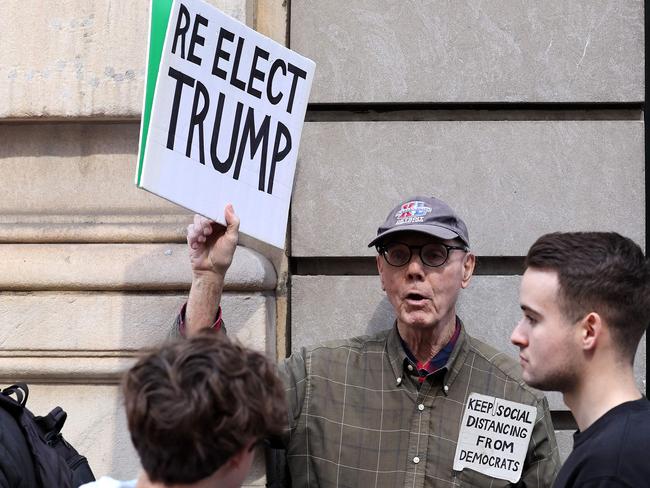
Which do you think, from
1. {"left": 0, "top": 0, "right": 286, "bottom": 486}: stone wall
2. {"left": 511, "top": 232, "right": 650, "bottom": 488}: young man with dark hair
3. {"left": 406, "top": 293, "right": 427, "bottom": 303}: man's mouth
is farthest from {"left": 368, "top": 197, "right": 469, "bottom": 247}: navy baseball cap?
{"left": 511, "top": 232, "right": 650, "bottom": 488}: young man with dark hair

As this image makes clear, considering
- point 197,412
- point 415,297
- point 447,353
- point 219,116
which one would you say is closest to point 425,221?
point 415,297

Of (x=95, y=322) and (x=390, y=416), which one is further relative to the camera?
(x=95, y=322)

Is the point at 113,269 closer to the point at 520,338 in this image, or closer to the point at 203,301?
the point at 203,301

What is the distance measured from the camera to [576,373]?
2.33 m

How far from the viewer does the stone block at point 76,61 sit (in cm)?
360

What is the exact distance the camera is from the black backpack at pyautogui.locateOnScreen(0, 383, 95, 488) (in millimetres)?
2393

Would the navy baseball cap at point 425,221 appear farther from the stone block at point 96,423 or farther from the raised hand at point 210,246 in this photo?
the stone block at point 96,423

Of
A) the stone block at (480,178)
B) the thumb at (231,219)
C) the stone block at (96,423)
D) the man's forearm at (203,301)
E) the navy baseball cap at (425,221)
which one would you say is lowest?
the stone block at (96,423)

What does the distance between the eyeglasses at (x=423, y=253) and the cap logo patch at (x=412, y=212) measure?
79 millimetres

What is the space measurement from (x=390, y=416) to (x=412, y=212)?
63cm

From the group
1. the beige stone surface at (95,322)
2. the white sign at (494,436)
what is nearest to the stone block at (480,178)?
the beige stone surface at (95,322)

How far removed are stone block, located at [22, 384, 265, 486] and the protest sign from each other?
0.92 metres

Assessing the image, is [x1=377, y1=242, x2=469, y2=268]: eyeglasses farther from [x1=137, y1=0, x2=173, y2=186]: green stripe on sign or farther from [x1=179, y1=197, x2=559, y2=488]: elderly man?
[x1=137, y1=0, x2=173, y2=186]: green stripe on sign

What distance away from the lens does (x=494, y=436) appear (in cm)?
312
